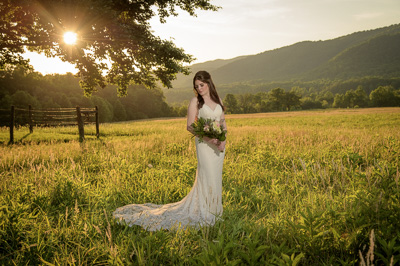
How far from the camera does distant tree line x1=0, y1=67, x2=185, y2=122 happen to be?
4662 cm

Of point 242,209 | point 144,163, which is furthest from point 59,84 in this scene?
point 242,209

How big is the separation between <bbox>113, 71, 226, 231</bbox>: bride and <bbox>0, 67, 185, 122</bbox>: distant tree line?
30325 millimetres

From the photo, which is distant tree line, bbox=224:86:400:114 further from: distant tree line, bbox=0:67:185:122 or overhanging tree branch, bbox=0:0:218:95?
overhanging tree branch, bbox=0:0:218:95

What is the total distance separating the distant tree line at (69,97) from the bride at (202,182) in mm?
30325

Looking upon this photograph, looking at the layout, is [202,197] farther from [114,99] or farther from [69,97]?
[114,99]

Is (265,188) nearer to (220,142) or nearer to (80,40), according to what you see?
(220,142)

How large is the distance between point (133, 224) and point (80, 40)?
33.5ft

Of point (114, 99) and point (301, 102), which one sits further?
point (301, 102)

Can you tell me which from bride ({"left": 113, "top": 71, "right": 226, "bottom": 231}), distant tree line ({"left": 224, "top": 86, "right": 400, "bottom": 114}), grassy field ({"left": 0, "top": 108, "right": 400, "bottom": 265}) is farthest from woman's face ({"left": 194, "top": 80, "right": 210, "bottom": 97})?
distant tree line ({"left": 224, "top": 86, "right": 400, "bottom": 114})

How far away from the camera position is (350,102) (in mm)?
112750

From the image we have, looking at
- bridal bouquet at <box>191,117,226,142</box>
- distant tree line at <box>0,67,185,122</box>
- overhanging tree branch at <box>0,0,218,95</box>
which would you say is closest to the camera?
bridal bouquet at <box>191,117,226,142</box>

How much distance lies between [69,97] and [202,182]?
6228cm

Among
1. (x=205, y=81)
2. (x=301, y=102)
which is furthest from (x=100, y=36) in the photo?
(x=301, y=102)

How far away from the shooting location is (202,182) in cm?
410
